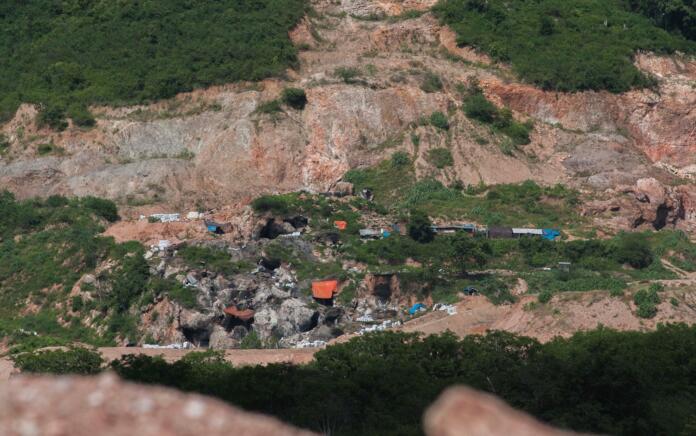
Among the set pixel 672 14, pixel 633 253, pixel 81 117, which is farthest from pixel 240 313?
pixel 672 14

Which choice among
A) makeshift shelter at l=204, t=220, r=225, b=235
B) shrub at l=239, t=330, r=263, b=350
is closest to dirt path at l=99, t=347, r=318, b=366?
shrub at l=239, t=330, r=263, b=350

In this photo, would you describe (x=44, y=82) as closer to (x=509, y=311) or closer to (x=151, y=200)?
(x=151, y=200)

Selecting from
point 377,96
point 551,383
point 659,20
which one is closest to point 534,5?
point 659,20

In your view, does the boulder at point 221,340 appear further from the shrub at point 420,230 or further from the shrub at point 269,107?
the shrub at point 269,107

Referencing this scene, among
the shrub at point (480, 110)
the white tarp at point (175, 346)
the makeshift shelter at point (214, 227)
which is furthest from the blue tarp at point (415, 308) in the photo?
the shrub at point (480, 110)

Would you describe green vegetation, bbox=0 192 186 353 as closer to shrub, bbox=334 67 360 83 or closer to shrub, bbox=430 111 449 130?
shrub, bbox=334 67 360 83

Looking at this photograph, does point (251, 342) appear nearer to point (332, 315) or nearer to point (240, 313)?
point (240, 313)
